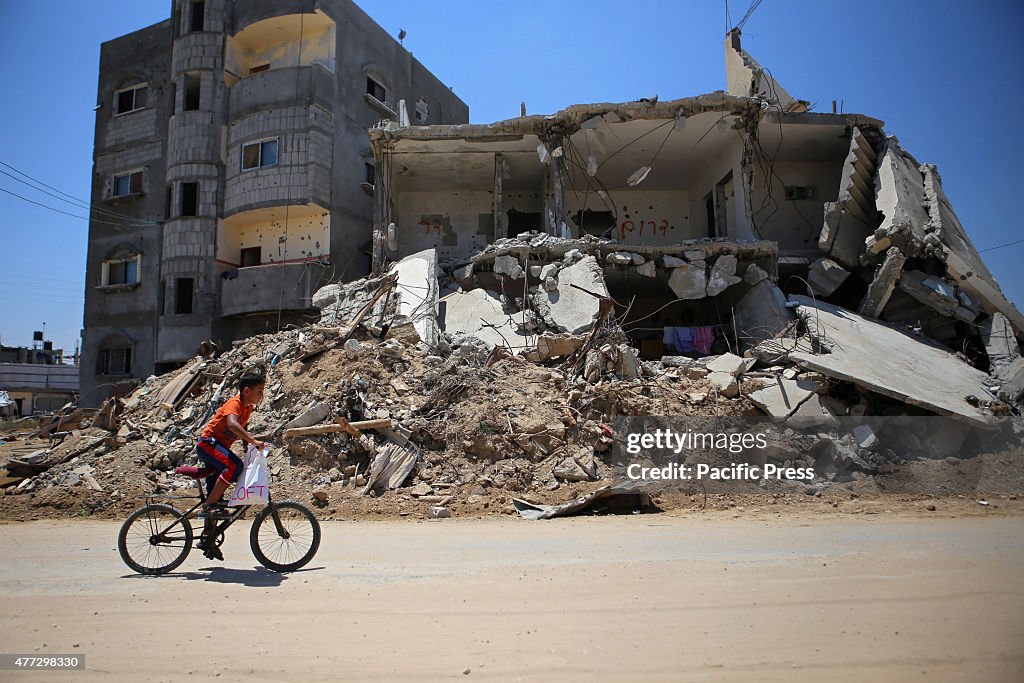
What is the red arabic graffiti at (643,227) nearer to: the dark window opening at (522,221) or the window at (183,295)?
the dark window opening at (522,221)

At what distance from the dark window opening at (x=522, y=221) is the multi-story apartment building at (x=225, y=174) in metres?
5.06

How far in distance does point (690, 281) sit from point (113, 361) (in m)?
21.7

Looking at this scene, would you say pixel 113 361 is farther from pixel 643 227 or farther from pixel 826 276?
pixel 826 276

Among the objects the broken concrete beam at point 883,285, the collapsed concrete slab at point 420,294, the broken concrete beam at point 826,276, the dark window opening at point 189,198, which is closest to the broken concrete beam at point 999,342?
the broken concrete beam at point 883,285

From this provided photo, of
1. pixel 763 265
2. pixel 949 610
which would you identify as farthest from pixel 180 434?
pixel 763 265

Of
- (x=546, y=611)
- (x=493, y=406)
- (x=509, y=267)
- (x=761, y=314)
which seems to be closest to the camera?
(x=546, y=611)

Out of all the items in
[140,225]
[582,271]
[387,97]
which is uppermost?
[387,97]

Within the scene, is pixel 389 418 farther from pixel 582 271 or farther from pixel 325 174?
pixel 325 174

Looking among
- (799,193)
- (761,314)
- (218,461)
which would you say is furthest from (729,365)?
(799,193)

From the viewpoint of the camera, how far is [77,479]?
889 cm

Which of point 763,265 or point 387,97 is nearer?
point 763,265

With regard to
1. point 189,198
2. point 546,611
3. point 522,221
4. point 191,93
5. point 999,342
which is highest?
point 191,93

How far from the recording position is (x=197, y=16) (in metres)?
23.7

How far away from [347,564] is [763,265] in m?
13.0
